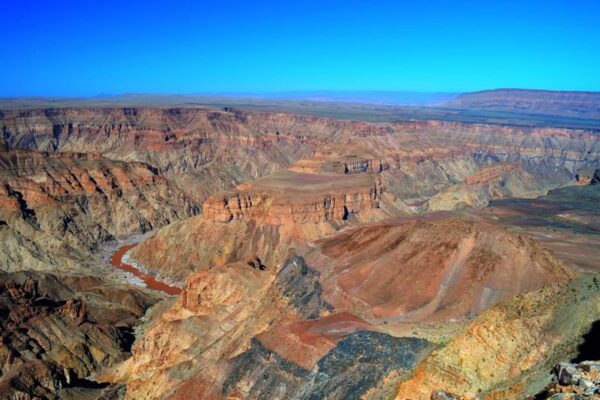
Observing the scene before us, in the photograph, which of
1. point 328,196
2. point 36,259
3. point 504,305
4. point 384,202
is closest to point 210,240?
point 328,196

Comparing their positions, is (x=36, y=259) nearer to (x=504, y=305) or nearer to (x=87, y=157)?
(x=87, y=157)

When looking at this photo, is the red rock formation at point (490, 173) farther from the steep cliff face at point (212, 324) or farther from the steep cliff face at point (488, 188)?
the steep cliff face at point (212, 324)

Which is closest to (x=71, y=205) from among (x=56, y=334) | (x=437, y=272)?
(x=56, y=334)

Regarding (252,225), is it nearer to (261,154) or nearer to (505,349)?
(505,349)

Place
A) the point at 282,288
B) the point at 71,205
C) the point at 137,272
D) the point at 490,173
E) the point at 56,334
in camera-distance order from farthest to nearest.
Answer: the point at 490,173, the point at 71,205, the point at 137,272, the point at 56,334, the point at 282,288

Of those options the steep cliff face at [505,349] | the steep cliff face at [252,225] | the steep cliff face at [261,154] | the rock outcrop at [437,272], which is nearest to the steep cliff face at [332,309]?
the rock outcrop at [437,272]
